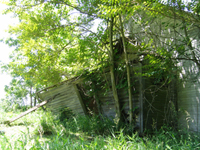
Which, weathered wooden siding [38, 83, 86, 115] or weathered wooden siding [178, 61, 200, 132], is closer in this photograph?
weathered wooden siding [178, 61, 200, 132]

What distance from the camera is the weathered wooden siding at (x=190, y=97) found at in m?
5.11

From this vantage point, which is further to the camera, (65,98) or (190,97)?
(65,98)

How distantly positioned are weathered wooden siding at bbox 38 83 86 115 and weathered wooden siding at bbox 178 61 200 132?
3694 millimetres

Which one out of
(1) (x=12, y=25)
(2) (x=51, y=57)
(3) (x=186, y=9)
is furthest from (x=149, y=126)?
(1) (x=12, y=25)

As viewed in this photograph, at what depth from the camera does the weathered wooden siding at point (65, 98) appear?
7.16 metres

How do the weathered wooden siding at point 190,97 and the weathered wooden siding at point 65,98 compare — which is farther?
the weathered wooden siding at point 65,98

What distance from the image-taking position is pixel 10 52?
47.5 ft

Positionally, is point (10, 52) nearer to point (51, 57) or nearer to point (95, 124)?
point (51, 57)

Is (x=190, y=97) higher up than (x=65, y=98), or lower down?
lower down

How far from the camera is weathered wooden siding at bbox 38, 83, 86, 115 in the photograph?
716cm

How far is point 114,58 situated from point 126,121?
209 cm

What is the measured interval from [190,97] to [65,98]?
5.19 metres

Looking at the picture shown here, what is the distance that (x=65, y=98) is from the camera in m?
7.97

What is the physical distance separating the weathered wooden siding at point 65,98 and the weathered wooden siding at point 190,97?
12.1 feet
